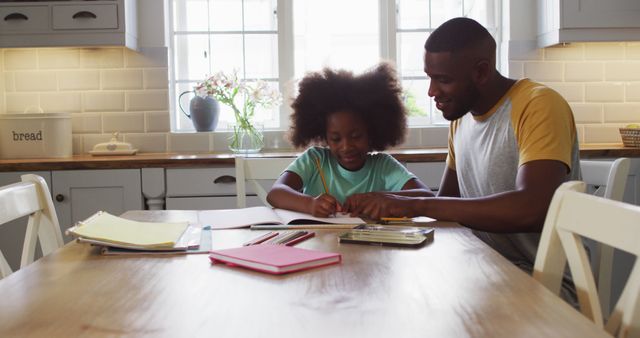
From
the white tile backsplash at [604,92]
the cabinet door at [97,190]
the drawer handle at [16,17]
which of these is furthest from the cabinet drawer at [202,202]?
the white tile backsplash at [604,92]

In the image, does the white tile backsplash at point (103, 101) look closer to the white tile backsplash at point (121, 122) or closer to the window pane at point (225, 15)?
the white tile backsplash at point (121, 122)

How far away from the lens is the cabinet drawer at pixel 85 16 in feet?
10.5

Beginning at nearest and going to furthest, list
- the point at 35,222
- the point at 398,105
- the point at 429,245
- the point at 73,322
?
the point at 73,322 < the point at 429,245 < the point at 35,222 < the point at 398,105

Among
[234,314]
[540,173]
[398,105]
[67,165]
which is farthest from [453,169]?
[67,165]

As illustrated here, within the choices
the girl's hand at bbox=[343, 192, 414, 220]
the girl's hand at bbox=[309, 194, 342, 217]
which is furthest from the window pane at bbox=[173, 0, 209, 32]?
the girl's hand at bbox=[343, 192, 414, 220]

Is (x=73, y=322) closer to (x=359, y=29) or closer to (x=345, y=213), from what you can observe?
(x=345, y=213)

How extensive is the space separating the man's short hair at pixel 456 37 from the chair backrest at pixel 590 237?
0.82 metres

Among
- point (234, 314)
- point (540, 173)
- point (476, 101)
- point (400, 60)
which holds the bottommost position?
point (234, 314)

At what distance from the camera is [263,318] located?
85 cm

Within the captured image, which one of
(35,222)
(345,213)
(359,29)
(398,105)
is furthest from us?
(359,29)

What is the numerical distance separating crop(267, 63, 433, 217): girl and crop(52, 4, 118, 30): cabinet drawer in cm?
126

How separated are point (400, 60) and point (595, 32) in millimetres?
985

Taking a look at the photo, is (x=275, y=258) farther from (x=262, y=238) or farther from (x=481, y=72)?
(x=481, y=72)

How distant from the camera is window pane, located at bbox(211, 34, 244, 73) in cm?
374
